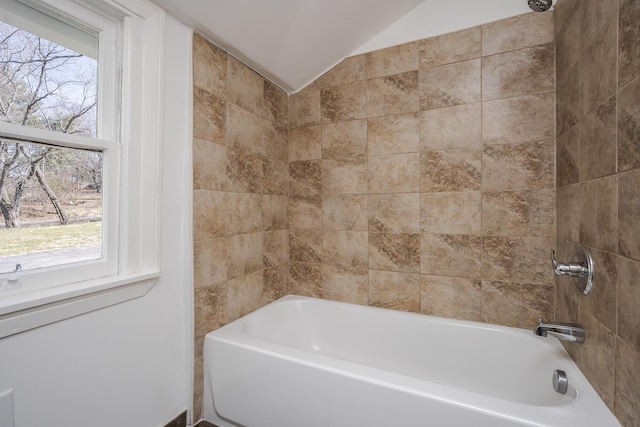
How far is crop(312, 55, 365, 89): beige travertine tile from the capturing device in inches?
79.2

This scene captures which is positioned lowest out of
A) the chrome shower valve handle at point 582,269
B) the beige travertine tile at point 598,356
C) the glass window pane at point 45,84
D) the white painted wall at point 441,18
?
the beige travertine tile at point 598,356

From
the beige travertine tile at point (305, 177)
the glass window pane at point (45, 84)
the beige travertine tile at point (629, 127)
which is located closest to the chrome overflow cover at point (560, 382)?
the beige travertine tile at point (629, 127)

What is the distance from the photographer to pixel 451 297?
1.77 metres

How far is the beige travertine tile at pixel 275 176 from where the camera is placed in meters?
2.01

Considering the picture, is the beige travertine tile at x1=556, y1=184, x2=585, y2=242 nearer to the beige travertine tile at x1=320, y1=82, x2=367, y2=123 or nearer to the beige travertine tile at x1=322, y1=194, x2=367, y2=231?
the beige travertine tile at x1=322, y1=194, x2=367, y2=231

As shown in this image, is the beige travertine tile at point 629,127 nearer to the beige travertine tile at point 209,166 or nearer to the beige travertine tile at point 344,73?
the beige travertine tile at point 344,73

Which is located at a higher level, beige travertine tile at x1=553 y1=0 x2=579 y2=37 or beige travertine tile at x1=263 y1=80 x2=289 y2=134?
beige travertine tile at x1=553 y1=0 x2=579 y2=37

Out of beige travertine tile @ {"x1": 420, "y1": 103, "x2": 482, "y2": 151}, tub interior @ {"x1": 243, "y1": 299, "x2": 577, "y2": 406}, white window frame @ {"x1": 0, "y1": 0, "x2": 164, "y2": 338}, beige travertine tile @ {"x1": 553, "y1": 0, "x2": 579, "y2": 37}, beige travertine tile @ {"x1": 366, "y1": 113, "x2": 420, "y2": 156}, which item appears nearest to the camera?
white window frame @ {"x1": 0, "y1": 0, "x2": 164, "y2": 338}

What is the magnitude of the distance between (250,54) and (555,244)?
6.74ft

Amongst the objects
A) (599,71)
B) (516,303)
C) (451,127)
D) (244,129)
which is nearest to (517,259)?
(516,303)

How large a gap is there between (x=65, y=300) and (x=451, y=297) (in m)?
1.89

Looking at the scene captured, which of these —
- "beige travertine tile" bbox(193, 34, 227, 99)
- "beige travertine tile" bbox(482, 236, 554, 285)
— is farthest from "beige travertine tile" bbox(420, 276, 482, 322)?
"beige travertine tile" bbox(193, 34, 227, 99)

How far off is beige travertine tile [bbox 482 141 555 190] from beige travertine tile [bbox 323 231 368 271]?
2.79ft

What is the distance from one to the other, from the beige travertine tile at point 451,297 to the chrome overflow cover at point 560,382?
0.49 meters
